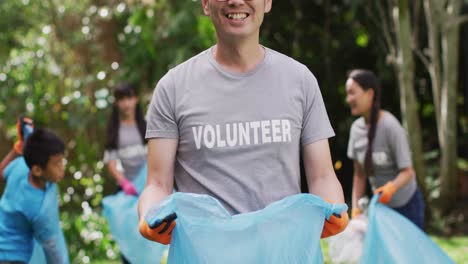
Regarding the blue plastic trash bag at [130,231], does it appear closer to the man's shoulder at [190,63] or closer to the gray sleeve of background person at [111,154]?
the gray sleeve of background person at [111,154]

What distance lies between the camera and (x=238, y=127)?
8.25 ft

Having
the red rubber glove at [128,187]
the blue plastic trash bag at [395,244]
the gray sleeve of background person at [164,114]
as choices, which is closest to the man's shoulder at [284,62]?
the gray sleeve of background person at [164,114]

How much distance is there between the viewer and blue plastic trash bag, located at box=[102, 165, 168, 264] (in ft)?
20.7

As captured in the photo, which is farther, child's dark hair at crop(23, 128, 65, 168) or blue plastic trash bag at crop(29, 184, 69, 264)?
child's dark hair at crop(23, 128, 65, 168)

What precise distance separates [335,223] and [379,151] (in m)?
3.07

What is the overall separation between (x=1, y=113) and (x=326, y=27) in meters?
4.23

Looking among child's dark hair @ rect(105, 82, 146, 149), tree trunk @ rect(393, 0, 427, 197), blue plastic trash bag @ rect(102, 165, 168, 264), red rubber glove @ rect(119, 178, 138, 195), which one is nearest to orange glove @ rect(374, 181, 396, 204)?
blue plastic trash bag @ rect(102, 165, 168, 264)

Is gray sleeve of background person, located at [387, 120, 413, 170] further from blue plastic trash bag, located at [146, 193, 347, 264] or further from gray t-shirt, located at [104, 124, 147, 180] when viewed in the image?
blue plastic trash bag, located at [146, 193, 347, 264]

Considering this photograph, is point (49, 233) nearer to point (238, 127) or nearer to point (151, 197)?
point (151, 197)

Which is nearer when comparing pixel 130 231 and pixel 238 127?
pixel 238 127

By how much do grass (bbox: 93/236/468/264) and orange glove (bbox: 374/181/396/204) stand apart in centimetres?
166

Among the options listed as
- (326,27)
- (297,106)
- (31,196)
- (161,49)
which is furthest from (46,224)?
(326,27)

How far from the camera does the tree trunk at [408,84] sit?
8.49 metres

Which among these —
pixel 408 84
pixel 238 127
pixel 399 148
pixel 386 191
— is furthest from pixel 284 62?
pixel 408 84
